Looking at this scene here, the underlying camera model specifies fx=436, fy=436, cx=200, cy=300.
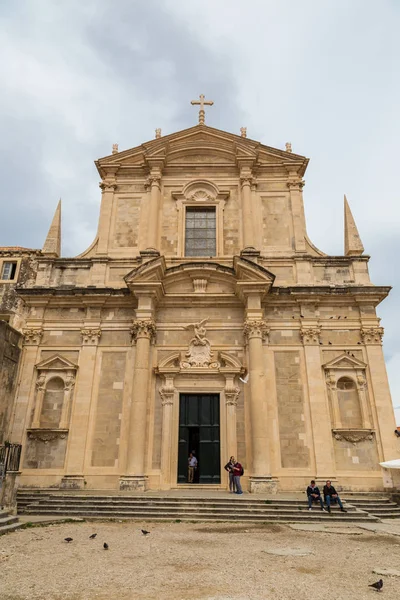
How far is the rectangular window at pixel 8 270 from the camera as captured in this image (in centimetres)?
1930

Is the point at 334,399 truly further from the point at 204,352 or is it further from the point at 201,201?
the point at 201,201

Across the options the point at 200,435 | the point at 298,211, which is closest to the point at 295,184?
the point at 298,211

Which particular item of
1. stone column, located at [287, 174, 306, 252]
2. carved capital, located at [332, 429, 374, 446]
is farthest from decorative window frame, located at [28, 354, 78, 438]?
stone column, located at [287, 174, 306, 252]

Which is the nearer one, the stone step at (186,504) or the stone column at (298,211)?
the stone step at (186,504)

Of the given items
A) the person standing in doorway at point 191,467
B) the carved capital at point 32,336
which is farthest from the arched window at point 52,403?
the person standing in doorway at point 191,467

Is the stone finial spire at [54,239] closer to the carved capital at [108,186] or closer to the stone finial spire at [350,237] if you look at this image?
the carved capital at [108,186]

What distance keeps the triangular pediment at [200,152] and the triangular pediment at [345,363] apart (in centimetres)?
833

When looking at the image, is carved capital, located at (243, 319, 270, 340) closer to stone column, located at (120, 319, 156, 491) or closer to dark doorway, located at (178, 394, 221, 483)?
dark doorway, located at (178, 394, 221, 483)

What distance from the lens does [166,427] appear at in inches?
572

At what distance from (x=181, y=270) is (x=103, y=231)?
3905 mm

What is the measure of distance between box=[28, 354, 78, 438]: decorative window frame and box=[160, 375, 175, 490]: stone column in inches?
126

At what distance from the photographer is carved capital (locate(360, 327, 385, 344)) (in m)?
15.4

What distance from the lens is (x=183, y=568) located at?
6258 mm

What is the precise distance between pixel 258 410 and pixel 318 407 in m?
2.13
